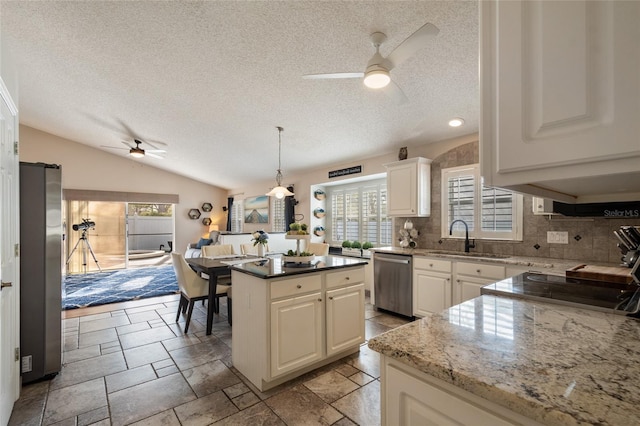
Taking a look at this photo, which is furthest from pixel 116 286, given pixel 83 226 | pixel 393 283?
pixel 393 283

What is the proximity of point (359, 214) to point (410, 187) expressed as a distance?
175cm

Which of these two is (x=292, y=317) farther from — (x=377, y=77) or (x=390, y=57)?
(x=390, y=57)

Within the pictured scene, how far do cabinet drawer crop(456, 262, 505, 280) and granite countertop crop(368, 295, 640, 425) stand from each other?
5.99 feet

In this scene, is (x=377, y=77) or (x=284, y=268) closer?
(x=377, y=77)

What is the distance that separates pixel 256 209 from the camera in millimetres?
8203

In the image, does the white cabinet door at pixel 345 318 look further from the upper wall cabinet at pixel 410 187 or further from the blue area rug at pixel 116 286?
the blue area rug at pixel 116 286

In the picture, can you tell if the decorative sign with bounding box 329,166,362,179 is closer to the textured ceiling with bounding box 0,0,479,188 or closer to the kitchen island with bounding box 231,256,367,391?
the textured ceiling with bounding box 0,0,479,188

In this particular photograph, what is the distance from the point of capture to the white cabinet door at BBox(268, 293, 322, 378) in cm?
221

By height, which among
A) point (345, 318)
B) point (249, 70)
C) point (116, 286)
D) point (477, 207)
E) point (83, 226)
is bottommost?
point (116, 286)

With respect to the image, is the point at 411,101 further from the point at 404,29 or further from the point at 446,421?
the point at 446,421

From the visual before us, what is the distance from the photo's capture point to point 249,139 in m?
4.89

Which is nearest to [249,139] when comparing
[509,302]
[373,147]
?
[373,147]

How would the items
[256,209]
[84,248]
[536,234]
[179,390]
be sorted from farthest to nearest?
[256,209]
[84,248]
[536,234]
[179,390]

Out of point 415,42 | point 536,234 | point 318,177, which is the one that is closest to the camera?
point 415,42
